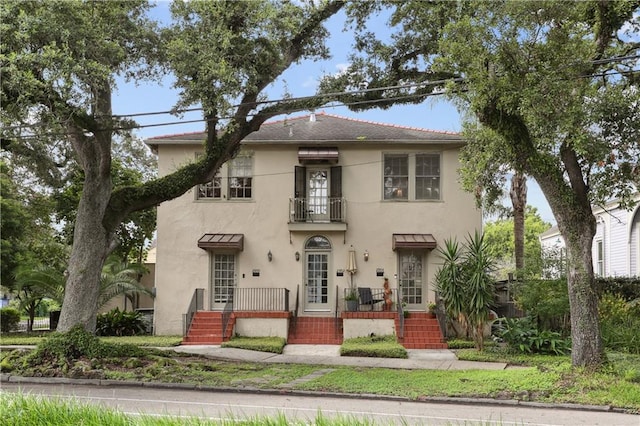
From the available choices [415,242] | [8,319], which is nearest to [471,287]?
[415,242]

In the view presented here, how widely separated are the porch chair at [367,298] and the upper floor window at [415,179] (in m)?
3.19

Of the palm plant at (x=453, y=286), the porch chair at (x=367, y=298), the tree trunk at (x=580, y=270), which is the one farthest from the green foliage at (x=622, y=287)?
the tree trunk at (x=580, y=270)

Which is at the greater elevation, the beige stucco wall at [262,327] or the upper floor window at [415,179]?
the upper floor window at [415,179]

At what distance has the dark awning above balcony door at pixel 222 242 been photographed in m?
17.9

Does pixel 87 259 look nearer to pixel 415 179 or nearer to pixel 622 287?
pixel 415 179

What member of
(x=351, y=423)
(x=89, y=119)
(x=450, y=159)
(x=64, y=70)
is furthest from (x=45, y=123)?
(x=450, y=159)

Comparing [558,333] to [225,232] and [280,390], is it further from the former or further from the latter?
[225,232]

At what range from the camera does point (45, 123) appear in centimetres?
1126

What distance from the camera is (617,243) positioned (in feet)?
77.9

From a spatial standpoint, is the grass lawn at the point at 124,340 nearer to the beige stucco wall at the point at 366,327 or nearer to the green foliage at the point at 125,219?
the beige stucco wall at the point at 366,327

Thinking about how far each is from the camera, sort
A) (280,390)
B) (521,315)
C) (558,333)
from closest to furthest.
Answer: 1. (280,390)
2. (558,333)
3. (521,315)

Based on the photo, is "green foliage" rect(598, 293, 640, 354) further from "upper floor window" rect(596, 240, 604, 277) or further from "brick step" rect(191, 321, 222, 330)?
"brick step" rect(191, 321, 222, 330)

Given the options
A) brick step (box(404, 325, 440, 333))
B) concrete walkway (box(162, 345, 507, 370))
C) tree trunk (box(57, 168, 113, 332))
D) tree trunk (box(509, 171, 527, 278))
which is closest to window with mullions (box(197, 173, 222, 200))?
concrete walkway (box(162, 345, 507, 370))

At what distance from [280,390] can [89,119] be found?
6587mm
